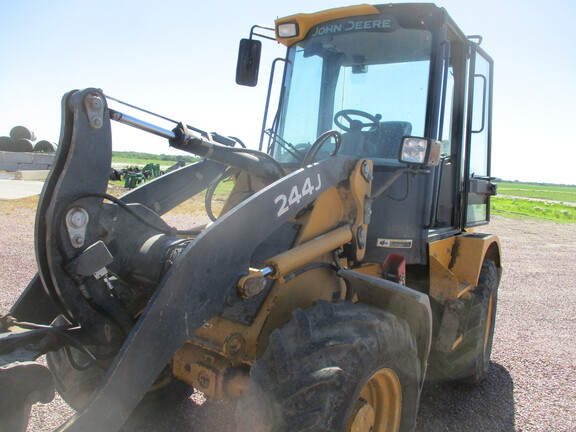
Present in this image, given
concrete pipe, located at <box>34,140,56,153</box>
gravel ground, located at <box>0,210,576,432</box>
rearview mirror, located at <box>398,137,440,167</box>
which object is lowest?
gravel ground, located at <box>0,210,576,432</box>

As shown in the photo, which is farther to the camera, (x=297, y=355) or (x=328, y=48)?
(x=328, y=48)

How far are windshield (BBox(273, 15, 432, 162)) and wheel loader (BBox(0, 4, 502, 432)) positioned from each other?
0.04 ft

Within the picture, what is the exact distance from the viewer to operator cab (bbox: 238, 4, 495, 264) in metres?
3.36

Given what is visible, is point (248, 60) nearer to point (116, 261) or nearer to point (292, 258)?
point (292, 258)

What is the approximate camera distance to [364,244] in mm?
3064

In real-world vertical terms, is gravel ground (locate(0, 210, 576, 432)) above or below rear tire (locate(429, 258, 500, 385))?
below

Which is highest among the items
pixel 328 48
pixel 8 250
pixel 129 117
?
pixel 328 48

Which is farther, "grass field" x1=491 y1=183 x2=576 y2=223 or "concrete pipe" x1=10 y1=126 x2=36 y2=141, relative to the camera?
"concrete pipe" x1=10 y1=126 x2=36 y2=141

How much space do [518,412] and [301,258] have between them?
249cm

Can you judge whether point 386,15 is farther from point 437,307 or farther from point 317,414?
point 317,414

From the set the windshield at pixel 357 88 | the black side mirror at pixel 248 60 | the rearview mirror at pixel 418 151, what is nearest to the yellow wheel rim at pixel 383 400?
the rearview mirror at pixel 418 151

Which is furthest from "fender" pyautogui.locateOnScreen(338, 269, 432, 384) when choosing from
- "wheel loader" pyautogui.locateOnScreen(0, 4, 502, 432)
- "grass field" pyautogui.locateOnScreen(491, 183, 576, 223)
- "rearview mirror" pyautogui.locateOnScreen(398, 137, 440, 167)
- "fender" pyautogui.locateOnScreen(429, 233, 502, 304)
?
"grass field" pyautogui.locateOnScreen(491, 183, 576, 223)

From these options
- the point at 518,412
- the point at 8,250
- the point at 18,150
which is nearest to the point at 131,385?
the point at 518,412

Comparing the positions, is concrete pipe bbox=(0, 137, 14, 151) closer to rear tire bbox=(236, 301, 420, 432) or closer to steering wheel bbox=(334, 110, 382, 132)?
steering wheel bbox=(334, 110, 382, 132)
